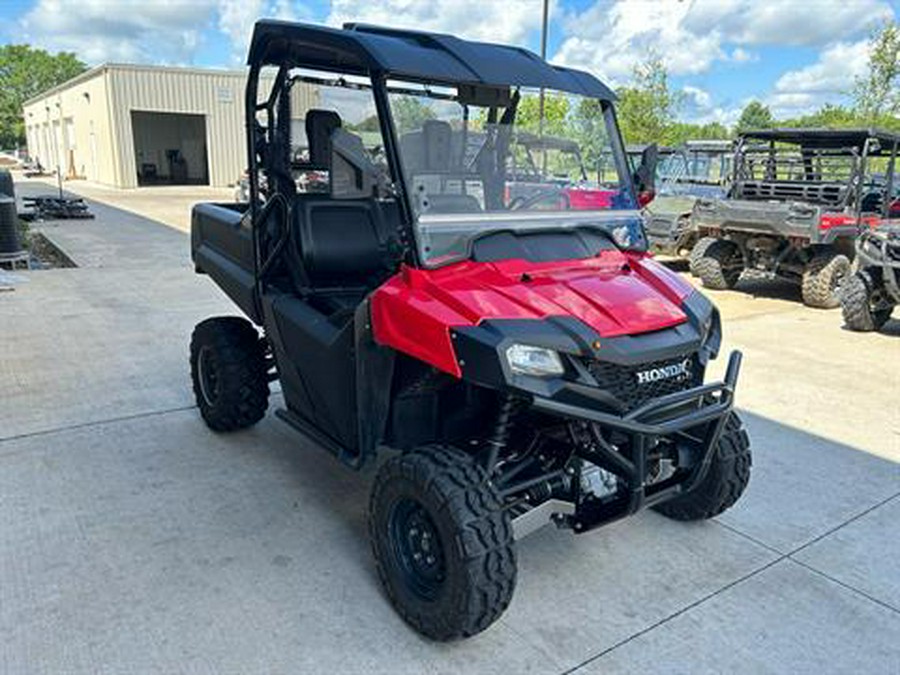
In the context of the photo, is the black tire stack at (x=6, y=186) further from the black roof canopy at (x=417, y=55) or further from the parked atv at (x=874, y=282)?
the parked atv at (x=874, y=282)

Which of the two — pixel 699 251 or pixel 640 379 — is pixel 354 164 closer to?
pixel 640 379

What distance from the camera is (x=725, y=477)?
114 inches

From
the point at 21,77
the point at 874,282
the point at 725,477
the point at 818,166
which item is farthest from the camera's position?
the point at 21,77

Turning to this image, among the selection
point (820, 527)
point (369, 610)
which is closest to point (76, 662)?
point (369, 610)

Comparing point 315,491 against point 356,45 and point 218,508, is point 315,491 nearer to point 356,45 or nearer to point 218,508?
point 218,508

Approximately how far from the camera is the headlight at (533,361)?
6.82 ft

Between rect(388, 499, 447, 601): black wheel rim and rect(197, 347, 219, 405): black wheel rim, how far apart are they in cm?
179

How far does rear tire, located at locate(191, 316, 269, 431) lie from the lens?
12.3 ft

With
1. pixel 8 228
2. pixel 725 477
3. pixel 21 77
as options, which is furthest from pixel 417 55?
pixel 21 77

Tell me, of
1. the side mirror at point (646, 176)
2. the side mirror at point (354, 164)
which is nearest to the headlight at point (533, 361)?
the side mirror at point (354, 164)

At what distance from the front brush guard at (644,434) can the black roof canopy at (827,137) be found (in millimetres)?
6301

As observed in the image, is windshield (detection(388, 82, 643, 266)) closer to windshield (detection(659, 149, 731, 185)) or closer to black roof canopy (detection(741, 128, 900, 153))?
black roof canopy (detection(741, 128, 900, 153))

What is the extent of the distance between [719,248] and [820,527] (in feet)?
20.0

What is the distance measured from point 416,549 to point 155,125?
3575cm
